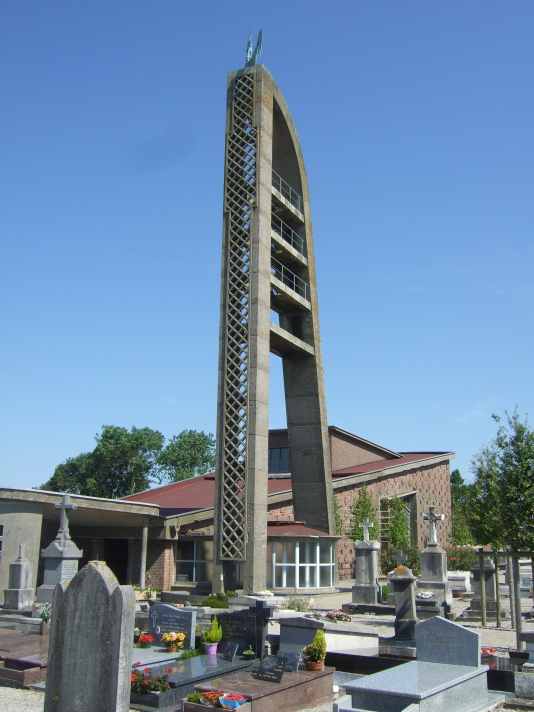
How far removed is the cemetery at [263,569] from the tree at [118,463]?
4960cm

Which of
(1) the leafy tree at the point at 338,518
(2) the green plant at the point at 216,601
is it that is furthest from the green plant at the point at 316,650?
(1) the leafy tree at the point at 338,518

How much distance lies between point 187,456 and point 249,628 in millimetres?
98483

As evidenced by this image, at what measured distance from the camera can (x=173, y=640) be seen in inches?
617

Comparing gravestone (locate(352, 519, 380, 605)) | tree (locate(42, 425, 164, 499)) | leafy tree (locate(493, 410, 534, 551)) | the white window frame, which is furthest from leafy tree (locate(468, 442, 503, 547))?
tree (locate(42, 425, 164, 499))

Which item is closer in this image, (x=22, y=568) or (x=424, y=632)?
(x=424, y=632)

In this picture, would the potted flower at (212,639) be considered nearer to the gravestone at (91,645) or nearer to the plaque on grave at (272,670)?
the plaque on grave at (272,670)

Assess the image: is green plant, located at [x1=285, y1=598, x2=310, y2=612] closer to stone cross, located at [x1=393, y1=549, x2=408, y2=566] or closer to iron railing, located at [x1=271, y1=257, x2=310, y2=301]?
stone cross, located at [x1=393, y1=549, x2=408, y2=566]

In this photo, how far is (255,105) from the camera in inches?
1364

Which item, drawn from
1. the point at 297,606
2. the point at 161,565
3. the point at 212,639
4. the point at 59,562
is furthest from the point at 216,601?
the point at 212,639

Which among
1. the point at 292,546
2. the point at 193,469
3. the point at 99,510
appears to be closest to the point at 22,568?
the point at 99,510

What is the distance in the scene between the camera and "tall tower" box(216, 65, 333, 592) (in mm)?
29906

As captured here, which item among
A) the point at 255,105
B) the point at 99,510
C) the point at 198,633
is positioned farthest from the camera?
the point at 255,105

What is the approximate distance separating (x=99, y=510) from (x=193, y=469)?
85.2 m

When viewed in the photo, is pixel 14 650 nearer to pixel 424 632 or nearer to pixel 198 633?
pixel 198 633
